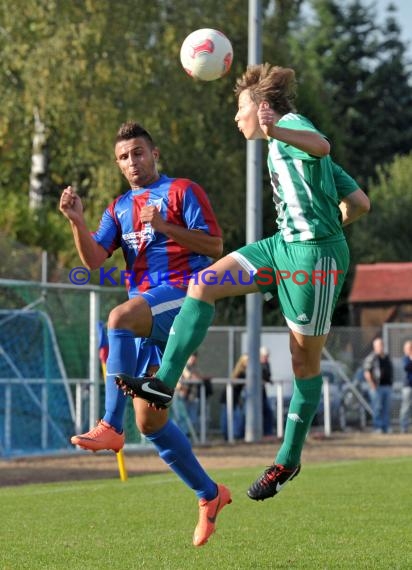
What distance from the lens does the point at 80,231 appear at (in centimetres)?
835

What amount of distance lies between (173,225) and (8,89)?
82.0 ft

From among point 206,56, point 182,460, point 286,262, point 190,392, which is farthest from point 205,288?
A: point 190,392

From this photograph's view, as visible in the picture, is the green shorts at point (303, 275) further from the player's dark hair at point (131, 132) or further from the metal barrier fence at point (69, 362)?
the metal barrier fence at point (69, 362)

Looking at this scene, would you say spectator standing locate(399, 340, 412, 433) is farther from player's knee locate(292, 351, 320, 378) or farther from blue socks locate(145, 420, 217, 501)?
player's knee locate(292, 351, 320, 378)

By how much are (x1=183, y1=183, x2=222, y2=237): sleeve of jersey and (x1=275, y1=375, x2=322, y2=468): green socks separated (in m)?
1.18

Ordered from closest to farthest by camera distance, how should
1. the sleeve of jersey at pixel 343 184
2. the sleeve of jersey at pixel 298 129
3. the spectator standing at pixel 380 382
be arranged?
the sleeve of jersey at pixel 298 129
the sleeve of jersey at pixel 343 184
the spectator standing at pixel 380 382

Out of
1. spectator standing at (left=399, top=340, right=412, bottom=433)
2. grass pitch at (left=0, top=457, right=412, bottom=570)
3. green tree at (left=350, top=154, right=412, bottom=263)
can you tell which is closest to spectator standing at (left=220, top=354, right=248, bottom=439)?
spectator standing at (left=399, top=340, right=412, bottom=433)

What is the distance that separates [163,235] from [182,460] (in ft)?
4.76

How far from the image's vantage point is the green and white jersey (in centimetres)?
740

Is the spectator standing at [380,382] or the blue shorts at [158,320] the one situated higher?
the blue shorts at [158,320]

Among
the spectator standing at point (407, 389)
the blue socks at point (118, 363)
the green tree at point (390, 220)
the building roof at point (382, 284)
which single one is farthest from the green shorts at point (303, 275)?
the green tree at point (390, 220)

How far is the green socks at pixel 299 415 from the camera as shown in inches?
307

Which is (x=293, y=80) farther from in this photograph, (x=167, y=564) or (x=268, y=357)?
(x=268, y=357)

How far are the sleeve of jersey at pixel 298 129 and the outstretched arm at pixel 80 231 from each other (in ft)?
4.77
